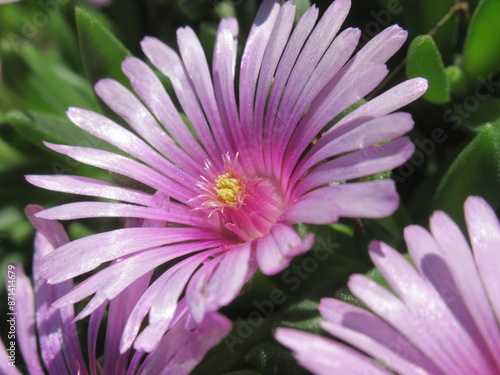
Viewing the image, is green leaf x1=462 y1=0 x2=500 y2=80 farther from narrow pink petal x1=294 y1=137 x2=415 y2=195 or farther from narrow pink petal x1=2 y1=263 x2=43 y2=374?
narrow pink petal x1=2 y1=263 x2=43 y2=374

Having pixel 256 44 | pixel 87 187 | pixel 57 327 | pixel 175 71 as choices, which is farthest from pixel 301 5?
pixel 57 327

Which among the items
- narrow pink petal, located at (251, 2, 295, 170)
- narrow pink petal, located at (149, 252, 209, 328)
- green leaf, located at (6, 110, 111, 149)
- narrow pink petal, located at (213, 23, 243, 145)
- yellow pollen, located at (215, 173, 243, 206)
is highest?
green leaf, located at (6, 110, 111, 149)

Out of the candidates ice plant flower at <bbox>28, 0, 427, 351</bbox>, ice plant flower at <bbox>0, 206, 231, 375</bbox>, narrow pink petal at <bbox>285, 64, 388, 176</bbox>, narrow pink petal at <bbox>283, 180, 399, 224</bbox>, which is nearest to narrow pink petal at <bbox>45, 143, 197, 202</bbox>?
ice plant flower at <bbox>28, 0, 427, 351</bbox>

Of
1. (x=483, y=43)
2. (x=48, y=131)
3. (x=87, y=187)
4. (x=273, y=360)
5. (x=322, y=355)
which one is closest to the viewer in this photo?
(x=322, y=355)

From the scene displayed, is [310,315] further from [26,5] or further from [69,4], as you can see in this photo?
[26,5]

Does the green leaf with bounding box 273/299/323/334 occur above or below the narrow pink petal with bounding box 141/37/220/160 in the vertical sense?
below

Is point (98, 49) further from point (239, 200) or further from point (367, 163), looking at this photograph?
point (367, 163)
